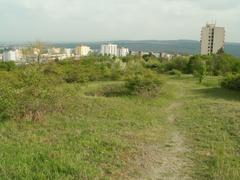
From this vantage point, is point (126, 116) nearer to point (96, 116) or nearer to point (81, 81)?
point (96, 116)

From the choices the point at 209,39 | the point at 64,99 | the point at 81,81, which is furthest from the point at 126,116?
the point at 209,39

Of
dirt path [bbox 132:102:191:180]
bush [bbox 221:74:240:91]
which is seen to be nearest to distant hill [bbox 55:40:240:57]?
bush [bbox 221:74:240:91]

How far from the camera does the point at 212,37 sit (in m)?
55.1

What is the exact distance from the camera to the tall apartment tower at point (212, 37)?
55.1 meters

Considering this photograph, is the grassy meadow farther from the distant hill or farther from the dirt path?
the distant hill

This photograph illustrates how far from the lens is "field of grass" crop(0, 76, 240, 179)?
205 inches

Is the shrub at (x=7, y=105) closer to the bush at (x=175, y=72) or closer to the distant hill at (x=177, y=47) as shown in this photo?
the bush at (x=175, y=72)

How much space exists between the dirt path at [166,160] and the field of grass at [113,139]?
72mm

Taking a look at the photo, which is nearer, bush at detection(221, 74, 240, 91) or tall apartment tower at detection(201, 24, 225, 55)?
bush at detection(221, 74, 240, 91)

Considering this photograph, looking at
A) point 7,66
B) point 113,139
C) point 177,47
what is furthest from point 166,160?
point 177,47

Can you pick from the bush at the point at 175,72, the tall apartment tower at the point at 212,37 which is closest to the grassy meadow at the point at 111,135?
the bush at the point at 175,72

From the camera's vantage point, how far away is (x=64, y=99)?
10.7 metres

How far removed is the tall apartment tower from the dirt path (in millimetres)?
50278

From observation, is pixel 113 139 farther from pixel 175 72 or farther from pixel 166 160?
pixel 175 72
